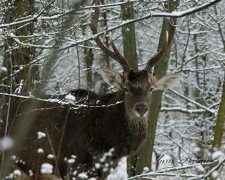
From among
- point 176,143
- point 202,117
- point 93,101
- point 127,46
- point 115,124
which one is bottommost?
point 176,143

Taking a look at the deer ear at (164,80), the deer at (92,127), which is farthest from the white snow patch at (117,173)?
the deer ear at (164,80)

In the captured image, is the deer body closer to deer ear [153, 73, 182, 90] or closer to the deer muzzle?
the deer muzzle

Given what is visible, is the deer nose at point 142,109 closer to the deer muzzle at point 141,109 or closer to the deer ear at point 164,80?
the deer muzzle at point 141,109

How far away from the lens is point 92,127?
5.75 m

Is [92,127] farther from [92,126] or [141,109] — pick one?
[141,109]

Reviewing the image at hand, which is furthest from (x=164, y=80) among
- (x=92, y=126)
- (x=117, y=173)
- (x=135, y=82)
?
(x=117, y=173)

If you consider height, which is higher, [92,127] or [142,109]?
[142,109]

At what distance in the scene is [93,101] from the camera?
236 inches

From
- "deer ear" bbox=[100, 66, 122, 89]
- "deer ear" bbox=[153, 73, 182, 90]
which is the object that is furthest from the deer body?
"deer ear" bbox=[153, 73, 182, 90]

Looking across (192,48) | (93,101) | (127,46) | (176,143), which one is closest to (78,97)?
(93,101)

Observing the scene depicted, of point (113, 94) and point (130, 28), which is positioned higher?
point (130, 28)

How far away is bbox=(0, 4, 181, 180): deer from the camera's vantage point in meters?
5.48

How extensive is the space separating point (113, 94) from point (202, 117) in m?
5.31

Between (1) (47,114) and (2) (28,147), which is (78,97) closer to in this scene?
(1) (47,114)
